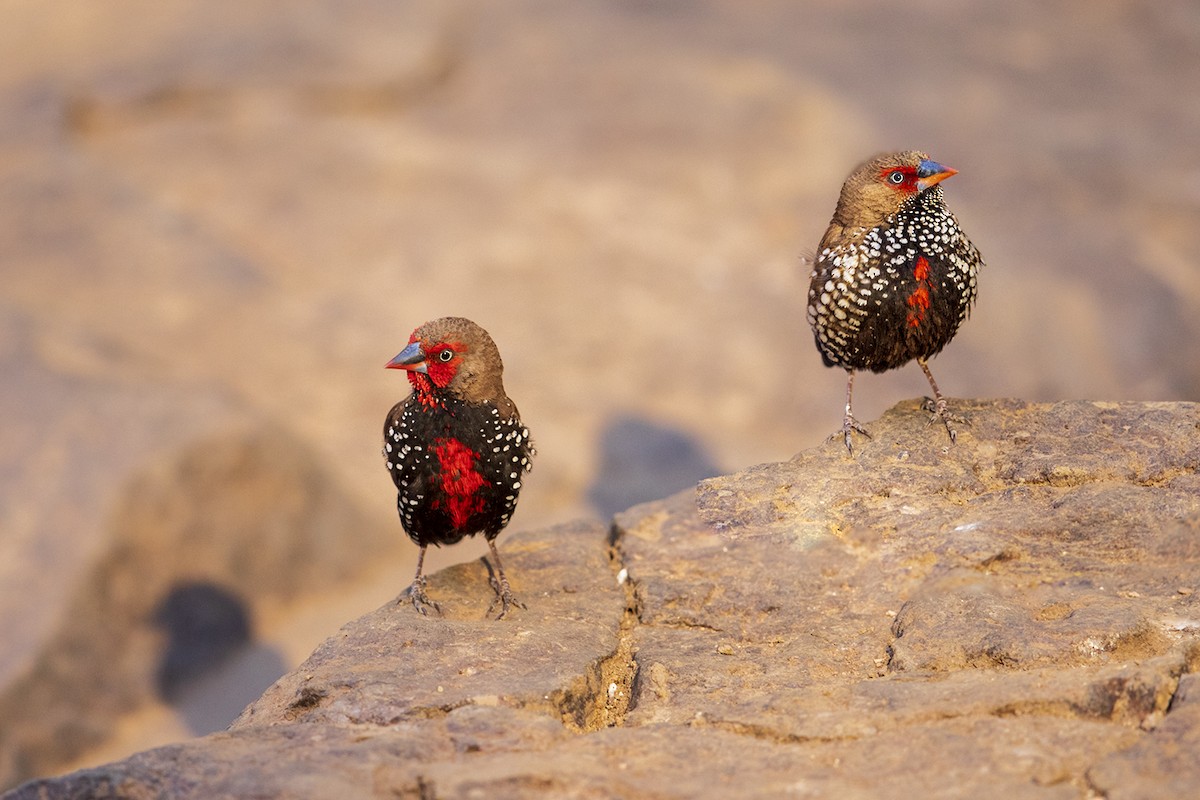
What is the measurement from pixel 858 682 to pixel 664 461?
25.6 ft

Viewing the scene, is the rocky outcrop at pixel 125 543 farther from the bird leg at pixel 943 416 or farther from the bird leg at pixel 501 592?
A: the bird leg at pixel 943 416

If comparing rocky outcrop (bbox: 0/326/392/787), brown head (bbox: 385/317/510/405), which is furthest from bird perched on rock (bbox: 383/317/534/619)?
rocky outcrop (bbox: 0/326/392/787)

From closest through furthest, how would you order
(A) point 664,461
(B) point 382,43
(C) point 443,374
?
(C) point 443,374 < (A) point 664,461 < (B) point 382,43

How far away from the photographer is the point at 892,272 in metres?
6.23

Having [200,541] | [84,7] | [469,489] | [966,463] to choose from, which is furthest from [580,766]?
Result: [84,7]

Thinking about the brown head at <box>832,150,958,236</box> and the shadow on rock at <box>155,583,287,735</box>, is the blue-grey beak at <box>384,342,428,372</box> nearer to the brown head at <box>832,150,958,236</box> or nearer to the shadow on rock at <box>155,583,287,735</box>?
the brown head at <box>832,150,958,236</box>

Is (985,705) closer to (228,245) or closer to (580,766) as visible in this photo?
(580,766)

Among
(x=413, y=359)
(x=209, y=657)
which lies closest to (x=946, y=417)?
(x=413, y=359)

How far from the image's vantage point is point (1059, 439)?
20.7ft

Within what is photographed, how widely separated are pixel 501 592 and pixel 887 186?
250 cm

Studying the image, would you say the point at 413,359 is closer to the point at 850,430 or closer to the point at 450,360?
the point at 450,360

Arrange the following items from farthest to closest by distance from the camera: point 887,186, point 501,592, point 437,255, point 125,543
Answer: point 437,255
point 125,543
point 887,186
point 501,592

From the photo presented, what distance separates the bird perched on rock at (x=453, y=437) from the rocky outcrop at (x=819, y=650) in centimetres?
45

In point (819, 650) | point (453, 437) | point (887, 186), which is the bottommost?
point (819, 650)
